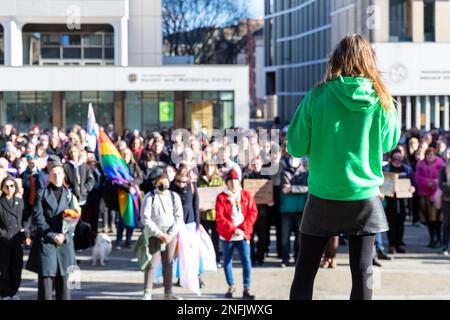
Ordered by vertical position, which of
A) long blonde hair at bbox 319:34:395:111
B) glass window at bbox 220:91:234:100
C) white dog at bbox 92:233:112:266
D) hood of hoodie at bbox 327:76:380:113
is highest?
glass window at bbox 220:91:234:100

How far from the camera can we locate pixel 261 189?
13812 mm

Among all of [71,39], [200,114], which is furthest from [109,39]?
[200,114]

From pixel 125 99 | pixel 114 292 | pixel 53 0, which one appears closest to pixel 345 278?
pixel 114 292

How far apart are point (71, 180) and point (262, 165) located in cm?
294

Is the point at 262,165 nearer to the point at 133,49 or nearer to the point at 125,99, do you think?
the point at 125,99

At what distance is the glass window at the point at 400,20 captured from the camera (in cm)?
4528

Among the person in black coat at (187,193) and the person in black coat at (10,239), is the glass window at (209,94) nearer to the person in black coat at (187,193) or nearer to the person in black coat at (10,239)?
the person in black coat at (187,193)

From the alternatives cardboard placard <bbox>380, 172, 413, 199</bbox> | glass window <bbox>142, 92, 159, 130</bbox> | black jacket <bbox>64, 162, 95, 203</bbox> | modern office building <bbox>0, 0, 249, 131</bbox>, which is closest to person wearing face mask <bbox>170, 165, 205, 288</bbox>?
black jacket <bbox>64, 162, 95, 203</bbox>

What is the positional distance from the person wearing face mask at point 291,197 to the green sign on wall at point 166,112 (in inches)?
1059

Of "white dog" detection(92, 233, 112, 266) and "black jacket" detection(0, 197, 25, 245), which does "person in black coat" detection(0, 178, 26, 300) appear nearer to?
"black jacket" detection(0, 197, 25, 245)

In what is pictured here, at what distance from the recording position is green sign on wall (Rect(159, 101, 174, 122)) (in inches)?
1588

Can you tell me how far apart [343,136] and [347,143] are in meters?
0.04

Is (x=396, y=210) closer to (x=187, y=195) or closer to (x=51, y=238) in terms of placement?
(x=187, y=195)

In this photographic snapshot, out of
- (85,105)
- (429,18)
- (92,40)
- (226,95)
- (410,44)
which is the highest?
(429,18)
